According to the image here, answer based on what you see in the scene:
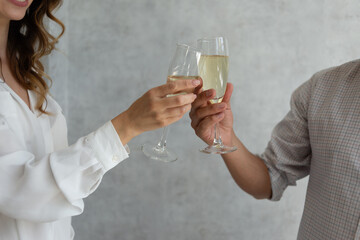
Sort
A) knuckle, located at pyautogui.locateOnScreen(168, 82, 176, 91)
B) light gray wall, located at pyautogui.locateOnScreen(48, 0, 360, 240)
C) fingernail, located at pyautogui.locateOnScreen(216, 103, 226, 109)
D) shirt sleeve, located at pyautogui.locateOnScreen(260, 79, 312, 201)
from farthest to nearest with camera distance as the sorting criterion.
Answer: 1. light gray wall, located at pyautogui.locateOnScreen(48, 0, 360, 240)
2. shirt sleeve, located at pyautogui.locateOnScreen(260, 79, 312, 201)
3. fingernail, located at pyautogui.locateOnScreen(216, 103, 226, 109)
4. knuckle, located at pyautogui.locateOnScreen(168, 82, 176, 91)

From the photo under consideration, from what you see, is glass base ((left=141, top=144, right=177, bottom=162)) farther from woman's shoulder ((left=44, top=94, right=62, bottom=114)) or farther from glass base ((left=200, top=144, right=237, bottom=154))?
woman's shoulder ((left=44, top=94, right=62, bottom=114))

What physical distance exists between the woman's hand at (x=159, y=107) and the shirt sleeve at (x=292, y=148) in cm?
73

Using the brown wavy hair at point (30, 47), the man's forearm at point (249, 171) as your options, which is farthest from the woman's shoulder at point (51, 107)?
the man's forearm at point (249, 171)

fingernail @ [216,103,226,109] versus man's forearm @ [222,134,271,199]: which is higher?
fingernail @ [216,103,226,109]

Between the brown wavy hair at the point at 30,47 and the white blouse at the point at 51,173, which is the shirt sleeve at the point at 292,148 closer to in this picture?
the white blouse at the point at 51,173

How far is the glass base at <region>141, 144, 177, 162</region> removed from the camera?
3.67 ft

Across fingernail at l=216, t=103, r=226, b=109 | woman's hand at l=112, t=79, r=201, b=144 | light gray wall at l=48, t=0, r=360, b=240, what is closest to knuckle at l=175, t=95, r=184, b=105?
woman's hand at l=112, t=79, r=201, b=144

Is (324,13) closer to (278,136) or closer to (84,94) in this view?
(278,136)

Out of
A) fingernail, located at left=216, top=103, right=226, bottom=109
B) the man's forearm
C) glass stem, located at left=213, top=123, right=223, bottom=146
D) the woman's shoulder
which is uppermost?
fingernail, located at left=216, top=103, right=226, bottom=109

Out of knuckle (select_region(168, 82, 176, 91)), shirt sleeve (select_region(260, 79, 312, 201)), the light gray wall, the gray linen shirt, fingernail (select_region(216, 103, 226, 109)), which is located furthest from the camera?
the light gray wall

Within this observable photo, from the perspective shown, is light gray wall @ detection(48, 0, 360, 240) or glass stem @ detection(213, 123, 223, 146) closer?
glass stem @ detection(213, 123, 223, 146)

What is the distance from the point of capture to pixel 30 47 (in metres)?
1.43

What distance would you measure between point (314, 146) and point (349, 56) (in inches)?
46.6

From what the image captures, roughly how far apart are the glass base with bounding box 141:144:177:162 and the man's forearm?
1.54 ft
